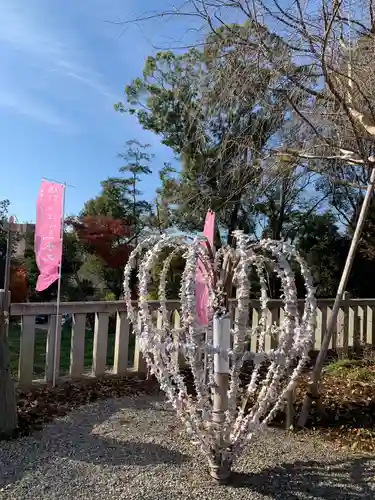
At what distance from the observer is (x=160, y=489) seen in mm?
2475

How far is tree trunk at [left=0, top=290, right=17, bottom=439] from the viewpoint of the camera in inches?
125

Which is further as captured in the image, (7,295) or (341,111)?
(341,111)

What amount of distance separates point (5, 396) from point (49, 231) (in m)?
1.92

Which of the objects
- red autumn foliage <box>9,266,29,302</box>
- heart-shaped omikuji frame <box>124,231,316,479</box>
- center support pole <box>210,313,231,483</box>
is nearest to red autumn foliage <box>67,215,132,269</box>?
red autumn foliage <box>9,266,29,302</box>

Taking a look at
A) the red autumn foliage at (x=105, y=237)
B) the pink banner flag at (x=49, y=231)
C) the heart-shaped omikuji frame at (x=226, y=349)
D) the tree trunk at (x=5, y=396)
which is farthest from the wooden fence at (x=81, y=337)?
the red autumn foliage at (x=105, y=237)

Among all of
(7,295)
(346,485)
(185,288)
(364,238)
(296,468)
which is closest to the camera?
(185,288)

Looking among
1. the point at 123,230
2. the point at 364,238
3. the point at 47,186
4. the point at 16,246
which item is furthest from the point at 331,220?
the point at 47,186

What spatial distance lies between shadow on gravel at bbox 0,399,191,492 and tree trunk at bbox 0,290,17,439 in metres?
0.13

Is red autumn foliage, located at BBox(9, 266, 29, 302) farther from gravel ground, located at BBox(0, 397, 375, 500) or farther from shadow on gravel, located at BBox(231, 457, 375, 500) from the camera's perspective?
shadow on gravel, located at BBox(231, 457, 375, 500)

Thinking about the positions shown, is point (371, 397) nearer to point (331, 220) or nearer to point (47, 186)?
point (47, 186)

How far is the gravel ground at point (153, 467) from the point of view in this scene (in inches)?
97.1

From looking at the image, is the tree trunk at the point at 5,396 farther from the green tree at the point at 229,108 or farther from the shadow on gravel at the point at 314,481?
the green tree at the point at 229,108

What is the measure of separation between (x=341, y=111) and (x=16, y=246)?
39.5 feet

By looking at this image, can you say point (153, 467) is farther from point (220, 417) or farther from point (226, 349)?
point (226, 349)
